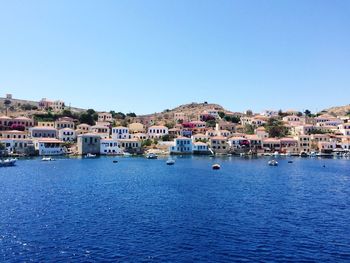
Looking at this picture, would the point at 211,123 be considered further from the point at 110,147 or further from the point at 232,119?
the point at 110,147

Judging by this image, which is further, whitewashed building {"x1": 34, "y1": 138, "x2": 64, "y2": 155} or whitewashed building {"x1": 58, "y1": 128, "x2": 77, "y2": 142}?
whitewashed building {"x1": 58, "y1": 128, "x2": 77, "y2": 142}

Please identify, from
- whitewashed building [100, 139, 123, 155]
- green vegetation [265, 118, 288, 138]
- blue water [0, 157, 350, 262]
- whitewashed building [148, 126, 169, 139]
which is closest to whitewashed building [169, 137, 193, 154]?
whitewashed building [148, 126, 169, 139]

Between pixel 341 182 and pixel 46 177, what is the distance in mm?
50632

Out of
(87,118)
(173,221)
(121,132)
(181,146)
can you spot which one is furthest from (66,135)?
(173,221)

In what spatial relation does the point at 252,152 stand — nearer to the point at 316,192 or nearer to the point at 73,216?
the point at 316,192

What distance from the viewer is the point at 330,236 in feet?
94.2

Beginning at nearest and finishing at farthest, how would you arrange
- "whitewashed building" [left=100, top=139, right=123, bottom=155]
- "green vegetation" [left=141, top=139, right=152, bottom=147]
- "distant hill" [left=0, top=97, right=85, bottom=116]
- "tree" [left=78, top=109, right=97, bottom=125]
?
"whitewashed building" [left=100, top=139, right=123, bottom=155] < "green vegetation" [left=141, top=139, right=152, bottom=147] < "tree" [left=78, top=109, right=97, bottom=125] < "distant hill" [left=0, top=97, right=85, bottom=116]

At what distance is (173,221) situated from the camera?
33.2m

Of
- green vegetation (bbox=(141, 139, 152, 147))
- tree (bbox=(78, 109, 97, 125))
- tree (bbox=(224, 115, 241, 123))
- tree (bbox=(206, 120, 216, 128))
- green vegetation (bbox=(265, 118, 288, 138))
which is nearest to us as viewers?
green vegetation (bbox=(141, 139, 152, 147))

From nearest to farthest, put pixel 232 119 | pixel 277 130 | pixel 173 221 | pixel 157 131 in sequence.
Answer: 1. pixel 173 221
2. pixel 157 131
3. pixel 277 130
4. pixel 232 119

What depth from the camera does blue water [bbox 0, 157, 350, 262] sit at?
24.8 m

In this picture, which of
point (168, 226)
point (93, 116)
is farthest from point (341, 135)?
point (168, 226)

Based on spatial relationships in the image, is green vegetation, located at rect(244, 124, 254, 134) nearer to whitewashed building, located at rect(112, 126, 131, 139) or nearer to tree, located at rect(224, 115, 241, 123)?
tree, located at rect(224, 115, 241, 123)

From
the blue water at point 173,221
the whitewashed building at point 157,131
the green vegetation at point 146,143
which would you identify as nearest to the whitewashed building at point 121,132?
the green vegetation at point 146,143
